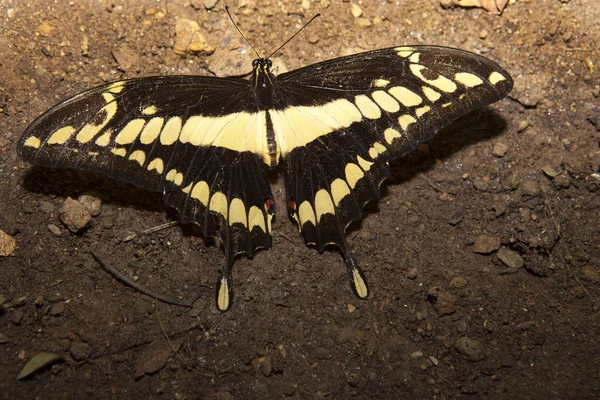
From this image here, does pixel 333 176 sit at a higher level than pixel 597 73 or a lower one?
lower

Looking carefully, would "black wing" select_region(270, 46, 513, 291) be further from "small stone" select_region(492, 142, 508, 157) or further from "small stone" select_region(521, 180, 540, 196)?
"small stone" select_region(521, 180, 540, 196)

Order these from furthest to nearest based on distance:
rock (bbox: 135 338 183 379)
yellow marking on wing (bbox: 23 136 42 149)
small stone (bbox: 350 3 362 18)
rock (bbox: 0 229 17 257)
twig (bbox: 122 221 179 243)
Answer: small stone (bbox: 350 3 362 18)
twig (bbox: 122 221 179 243)
rock (bbox: 0 229 17 257)
rock (bbox: 135 338 183 379)
yellow marking on wing (bbox: 23 136 42 149)

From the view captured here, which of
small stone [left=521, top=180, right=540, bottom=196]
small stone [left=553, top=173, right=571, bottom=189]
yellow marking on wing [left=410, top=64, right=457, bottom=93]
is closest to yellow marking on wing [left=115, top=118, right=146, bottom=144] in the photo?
yellow marking on wing [left=410, top=64, right=457, bottom=93]

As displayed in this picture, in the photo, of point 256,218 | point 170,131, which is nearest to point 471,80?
point 256,218

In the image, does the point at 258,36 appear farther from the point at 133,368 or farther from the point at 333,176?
the point at 133,368

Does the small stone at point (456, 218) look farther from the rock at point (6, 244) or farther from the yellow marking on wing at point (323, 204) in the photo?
the rock at point (6, 244)

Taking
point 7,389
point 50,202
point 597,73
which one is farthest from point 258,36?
point 7,389
